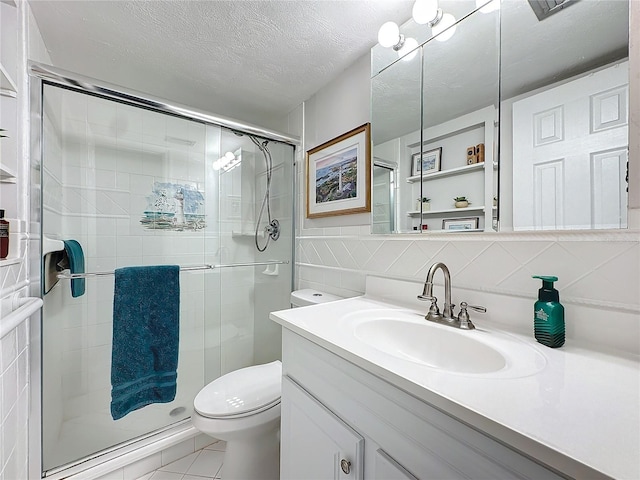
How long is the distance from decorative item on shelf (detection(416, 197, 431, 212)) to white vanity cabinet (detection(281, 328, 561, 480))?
0.71 m

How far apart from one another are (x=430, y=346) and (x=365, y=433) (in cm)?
37

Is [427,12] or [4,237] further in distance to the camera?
[427,12]

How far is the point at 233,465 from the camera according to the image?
1.21 m

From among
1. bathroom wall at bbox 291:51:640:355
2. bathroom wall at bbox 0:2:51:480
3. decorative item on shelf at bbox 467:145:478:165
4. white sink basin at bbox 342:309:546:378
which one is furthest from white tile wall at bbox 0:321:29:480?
decorative item on shelf at bbox 467:145:478:165

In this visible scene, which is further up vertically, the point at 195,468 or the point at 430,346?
the point at 430,346

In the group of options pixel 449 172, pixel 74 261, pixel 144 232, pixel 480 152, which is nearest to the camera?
pixel 480 152

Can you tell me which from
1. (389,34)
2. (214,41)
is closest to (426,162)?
(389,34)

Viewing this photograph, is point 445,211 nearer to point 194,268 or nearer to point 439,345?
point 439,345

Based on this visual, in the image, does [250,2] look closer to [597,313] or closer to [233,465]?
[597,313]

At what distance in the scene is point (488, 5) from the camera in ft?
3.11

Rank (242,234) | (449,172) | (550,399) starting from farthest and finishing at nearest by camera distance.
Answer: (242,234), (449,172), (550,399)

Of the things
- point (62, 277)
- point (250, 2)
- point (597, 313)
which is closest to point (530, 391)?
point (597, 313)

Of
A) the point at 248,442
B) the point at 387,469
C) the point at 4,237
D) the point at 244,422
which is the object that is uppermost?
the point at 4,237

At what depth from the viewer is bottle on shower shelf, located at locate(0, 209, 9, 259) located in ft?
2.85
